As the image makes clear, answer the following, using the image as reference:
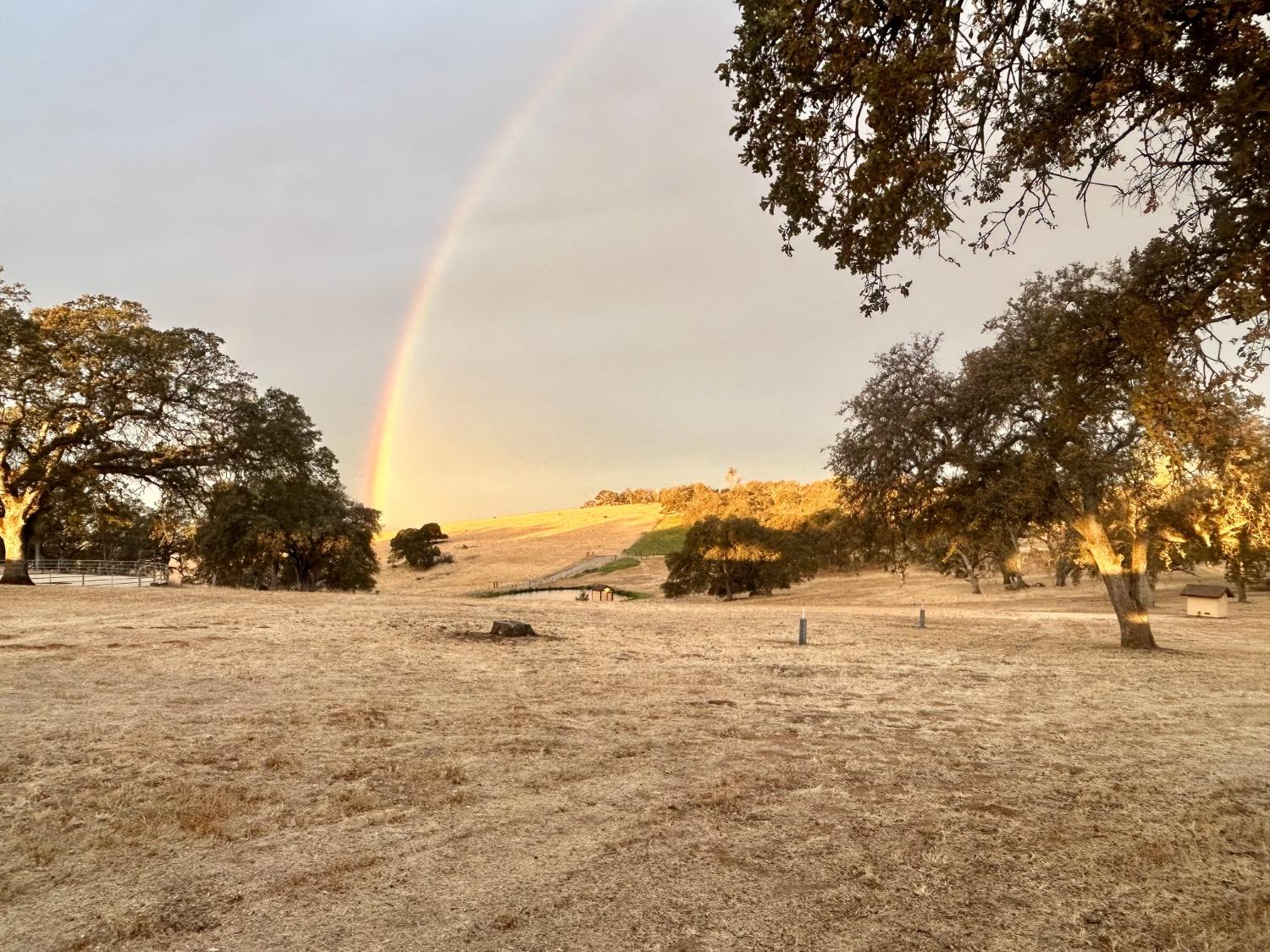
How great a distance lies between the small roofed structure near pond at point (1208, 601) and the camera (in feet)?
109

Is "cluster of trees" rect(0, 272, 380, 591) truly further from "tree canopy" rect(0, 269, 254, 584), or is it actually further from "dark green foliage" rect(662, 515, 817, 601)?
"dark green foliage" rect(662, 515, 817, 601)

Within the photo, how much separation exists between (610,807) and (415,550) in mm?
97615

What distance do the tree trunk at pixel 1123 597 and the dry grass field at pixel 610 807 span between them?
20.5 ft

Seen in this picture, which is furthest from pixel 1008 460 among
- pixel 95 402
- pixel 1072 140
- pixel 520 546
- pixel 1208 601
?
pixel 520 546

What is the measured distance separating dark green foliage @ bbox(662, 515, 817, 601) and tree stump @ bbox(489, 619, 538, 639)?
35612mm

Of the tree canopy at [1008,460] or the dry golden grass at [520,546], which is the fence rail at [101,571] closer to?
the dry golden grass at [520,546]

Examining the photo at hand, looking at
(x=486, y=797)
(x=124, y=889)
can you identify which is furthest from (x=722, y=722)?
(x=124, y=889)

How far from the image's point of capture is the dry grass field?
166 inches

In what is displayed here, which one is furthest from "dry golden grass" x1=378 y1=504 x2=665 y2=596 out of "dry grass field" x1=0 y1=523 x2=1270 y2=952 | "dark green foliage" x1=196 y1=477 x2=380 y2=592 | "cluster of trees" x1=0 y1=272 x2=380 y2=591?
"dry grass field" x1=0 y1=523 x2=1270 y2=952

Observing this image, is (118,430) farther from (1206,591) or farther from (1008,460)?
(1206,591)

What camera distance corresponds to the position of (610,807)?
6180mm

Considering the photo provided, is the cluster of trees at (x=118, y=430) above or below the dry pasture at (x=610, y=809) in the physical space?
above

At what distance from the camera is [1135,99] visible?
627cm

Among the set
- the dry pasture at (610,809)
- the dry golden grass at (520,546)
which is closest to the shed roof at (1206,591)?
the dry pasture at (610,809)
